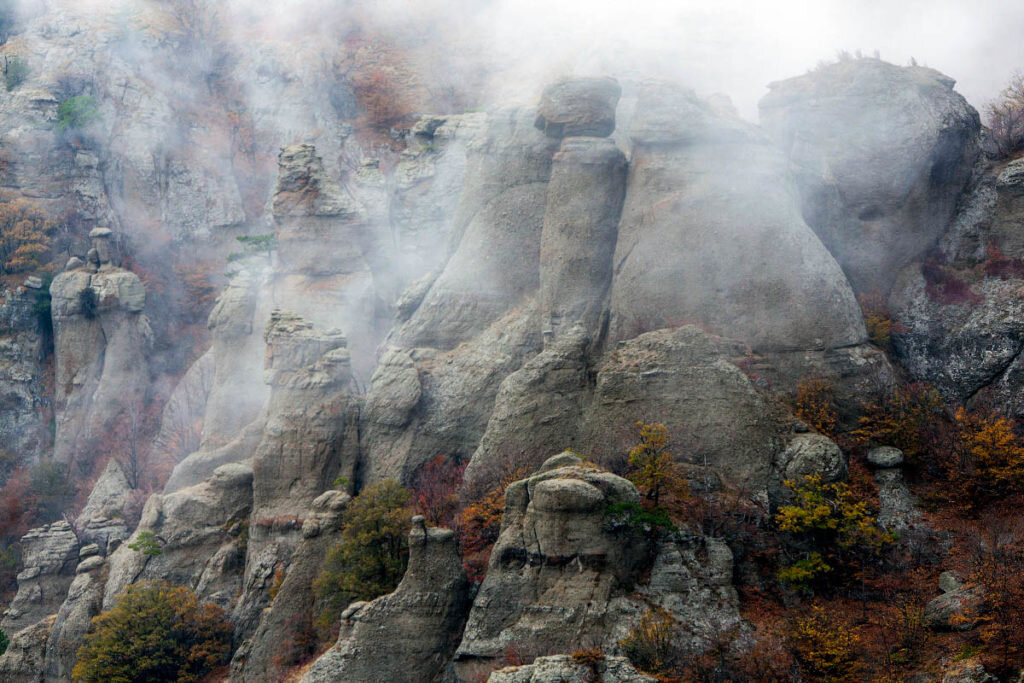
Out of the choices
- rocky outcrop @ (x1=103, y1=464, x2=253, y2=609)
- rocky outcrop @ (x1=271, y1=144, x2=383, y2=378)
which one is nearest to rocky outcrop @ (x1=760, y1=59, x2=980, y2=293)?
rocky outcrop @ (x1=271, y1=144, x2=383, y2=378)

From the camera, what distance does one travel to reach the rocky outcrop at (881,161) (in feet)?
95.5

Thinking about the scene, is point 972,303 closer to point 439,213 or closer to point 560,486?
point 560,486

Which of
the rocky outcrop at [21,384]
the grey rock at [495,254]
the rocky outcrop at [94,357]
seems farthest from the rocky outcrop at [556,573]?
the rocky outcrop at [21,384]

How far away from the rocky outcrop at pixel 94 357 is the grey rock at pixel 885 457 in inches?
1467

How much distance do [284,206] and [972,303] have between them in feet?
90.2

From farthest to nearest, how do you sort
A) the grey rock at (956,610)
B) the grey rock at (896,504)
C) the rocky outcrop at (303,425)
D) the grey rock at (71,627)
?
the grey rock at (71,627) → the rocky outcrop at (303,425) → the grey rock at (896,504) → the grey rock at (956,610)

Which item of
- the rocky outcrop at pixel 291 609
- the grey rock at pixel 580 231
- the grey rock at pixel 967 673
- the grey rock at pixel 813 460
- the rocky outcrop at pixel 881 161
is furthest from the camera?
the rocky outcrop at pixel 881 161

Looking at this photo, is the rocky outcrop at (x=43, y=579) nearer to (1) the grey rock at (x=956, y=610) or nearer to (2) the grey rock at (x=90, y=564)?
(2) the grey rock at (x=90, y=564)

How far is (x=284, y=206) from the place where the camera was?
39281mm

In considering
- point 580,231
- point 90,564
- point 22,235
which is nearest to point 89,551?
point 90,564

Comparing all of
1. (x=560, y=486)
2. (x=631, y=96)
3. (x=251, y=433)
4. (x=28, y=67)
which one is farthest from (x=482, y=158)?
(x=28, y=67)

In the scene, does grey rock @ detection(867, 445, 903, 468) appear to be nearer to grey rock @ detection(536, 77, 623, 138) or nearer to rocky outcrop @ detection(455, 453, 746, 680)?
rocky outcrop @ detection(455, 453, 746, 680)

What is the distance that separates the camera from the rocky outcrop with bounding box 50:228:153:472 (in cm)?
4666

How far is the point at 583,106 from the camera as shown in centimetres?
3025
